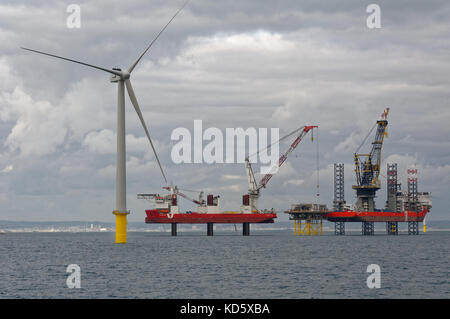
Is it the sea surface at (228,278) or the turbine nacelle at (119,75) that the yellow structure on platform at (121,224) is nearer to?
the sea surface at (228,278)

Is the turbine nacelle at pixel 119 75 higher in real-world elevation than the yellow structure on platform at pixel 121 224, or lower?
higher

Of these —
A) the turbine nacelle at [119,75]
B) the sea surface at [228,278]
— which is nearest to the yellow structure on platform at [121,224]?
the sea surface at [228,278]

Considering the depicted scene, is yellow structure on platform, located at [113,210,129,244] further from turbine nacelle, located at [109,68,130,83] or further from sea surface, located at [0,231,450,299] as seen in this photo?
turbine nacelle, located at [109,68,130,83]

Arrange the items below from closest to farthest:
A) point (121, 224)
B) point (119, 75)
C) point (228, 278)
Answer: point (228, 278), point (119, 75), point (121, 224)

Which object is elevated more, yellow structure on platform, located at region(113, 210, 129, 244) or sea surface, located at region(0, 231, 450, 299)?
yellow structure on platform, located at region(113, 210, 129, 244)

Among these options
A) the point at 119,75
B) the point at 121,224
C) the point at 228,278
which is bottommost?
the point at 228,278

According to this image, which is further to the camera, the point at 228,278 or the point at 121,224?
the point at 121,224

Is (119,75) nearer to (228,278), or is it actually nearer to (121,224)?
(121,224)

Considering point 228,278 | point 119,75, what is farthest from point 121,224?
point 228,278

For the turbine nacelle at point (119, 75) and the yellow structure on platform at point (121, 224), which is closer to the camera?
the turbine nacelle at point (119, 75)

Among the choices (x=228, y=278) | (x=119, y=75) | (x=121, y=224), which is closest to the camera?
(x=228, y=278)

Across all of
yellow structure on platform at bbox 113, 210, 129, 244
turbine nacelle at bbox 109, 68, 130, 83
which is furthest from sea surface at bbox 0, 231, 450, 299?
turbine nacelle at bbox 109, 68, 130, 83
